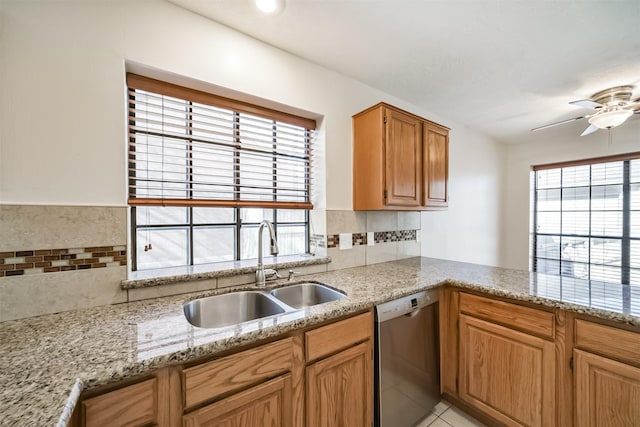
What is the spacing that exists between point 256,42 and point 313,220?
132 cm

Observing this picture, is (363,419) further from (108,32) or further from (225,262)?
(108,32)

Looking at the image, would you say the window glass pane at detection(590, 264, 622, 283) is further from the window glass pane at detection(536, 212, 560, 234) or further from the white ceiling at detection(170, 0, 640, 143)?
the white ceiling at detection(170, 0, 640, 143)

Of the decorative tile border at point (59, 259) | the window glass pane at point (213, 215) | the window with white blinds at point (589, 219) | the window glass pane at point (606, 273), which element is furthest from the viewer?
the window glass pane at point (606, 273)

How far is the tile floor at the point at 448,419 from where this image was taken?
5.20 ft

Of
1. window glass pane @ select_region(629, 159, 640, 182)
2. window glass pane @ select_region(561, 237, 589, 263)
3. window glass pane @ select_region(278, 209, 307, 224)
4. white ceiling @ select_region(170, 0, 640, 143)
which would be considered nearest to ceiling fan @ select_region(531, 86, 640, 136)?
white ceiling @ select_region(170, 0, 640, 143)

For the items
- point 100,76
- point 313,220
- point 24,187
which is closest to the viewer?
point 24,187

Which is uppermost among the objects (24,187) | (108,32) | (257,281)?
(108,32)

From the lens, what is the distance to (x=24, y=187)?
103cm

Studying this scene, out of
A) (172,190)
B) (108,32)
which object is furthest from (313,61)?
(172,190)

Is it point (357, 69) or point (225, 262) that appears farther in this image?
point (357, 69)

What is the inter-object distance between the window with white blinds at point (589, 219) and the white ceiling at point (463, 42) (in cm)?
145

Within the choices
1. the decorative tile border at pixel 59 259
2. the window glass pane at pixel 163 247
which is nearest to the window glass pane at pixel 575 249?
the window glass pane at pixel 163 247

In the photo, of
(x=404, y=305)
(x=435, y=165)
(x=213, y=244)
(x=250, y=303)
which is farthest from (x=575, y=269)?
(x=213, y=244)

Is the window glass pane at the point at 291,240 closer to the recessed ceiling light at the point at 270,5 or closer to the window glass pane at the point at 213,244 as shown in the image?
the window glass pane at the point at 213,244
